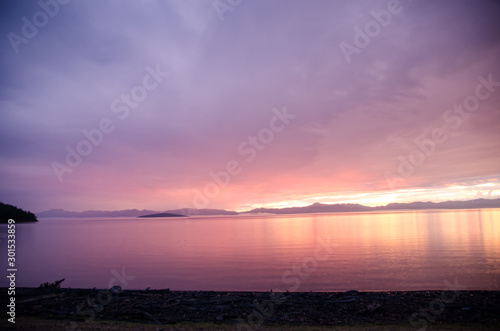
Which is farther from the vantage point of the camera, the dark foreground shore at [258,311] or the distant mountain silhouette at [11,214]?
the distant mountain silhouette at [11,214]

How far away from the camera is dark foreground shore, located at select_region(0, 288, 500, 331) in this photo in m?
11.6

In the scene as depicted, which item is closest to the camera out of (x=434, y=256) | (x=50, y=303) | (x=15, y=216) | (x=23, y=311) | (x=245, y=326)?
(x=245, y=326)

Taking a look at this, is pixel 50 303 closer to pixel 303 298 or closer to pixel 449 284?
pixel 303 298

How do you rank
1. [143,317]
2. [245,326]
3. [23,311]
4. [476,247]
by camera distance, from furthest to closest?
[476,247]
[23,311]
[143,317]
[245,326]

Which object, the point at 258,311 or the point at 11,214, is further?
the point at 11,214

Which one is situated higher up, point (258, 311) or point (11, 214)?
point (11, 214)

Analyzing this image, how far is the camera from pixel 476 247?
4194 cm

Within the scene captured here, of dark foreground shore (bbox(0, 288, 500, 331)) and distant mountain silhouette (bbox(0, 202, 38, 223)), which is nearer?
dark foreground shore (bbox(0, 288, 500, 331))

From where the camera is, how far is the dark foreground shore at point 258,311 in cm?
1156

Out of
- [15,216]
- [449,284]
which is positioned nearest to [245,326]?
[449,284]

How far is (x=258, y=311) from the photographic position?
44.0 feet

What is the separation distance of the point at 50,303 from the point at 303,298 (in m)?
13.9

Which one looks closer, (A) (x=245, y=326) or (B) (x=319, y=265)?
(A) (x=245, y=326)

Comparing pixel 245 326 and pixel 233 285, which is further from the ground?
pixel 245 326
